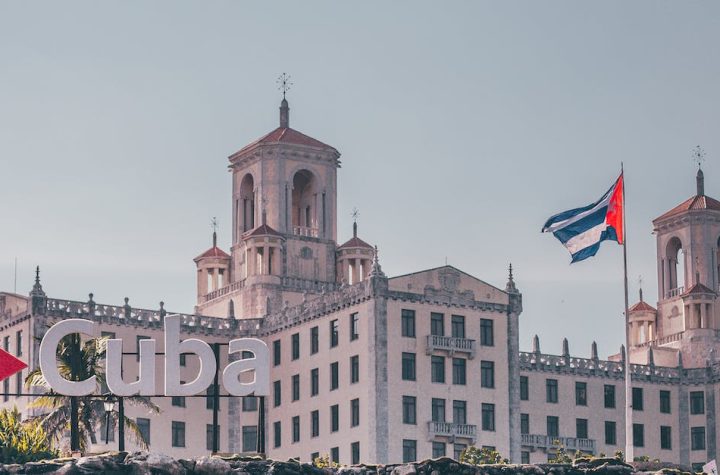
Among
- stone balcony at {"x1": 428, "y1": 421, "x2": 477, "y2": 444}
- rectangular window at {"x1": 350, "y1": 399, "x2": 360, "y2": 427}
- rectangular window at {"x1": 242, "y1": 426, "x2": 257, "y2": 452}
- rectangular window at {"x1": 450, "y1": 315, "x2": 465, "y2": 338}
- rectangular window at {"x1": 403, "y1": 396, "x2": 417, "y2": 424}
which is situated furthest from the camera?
rectangular window at {"x1": 242, "y1": 426, "x2": 257, "y2": 452}

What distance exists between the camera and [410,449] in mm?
183375

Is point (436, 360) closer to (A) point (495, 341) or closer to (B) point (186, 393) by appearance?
(A) point (495, 341)

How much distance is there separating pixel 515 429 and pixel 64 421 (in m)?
40.5

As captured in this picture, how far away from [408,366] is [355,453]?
277 inches

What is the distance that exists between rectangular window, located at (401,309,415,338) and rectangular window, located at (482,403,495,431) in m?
7.50

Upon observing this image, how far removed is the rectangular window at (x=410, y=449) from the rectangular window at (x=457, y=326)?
8388mm

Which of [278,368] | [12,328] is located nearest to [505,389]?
[278,368]

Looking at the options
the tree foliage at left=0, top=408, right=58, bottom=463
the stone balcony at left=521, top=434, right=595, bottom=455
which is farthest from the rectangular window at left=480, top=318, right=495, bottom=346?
the tree foliage at left=0, top=408, right=58, bottom=463

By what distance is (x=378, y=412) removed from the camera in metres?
182

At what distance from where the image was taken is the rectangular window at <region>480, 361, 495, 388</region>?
7387 inches

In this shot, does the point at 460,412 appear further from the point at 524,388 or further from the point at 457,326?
the point at 524,388

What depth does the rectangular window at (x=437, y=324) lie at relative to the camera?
186125 millimetres

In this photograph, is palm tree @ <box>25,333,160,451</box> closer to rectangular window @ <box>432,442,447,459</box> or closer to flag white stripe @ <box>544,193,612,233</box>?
flag white stripe @ <box>544,193,612,233</box>

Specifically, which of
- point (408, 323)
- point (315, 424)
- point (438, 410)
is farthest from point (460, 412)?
point (315, 424)
